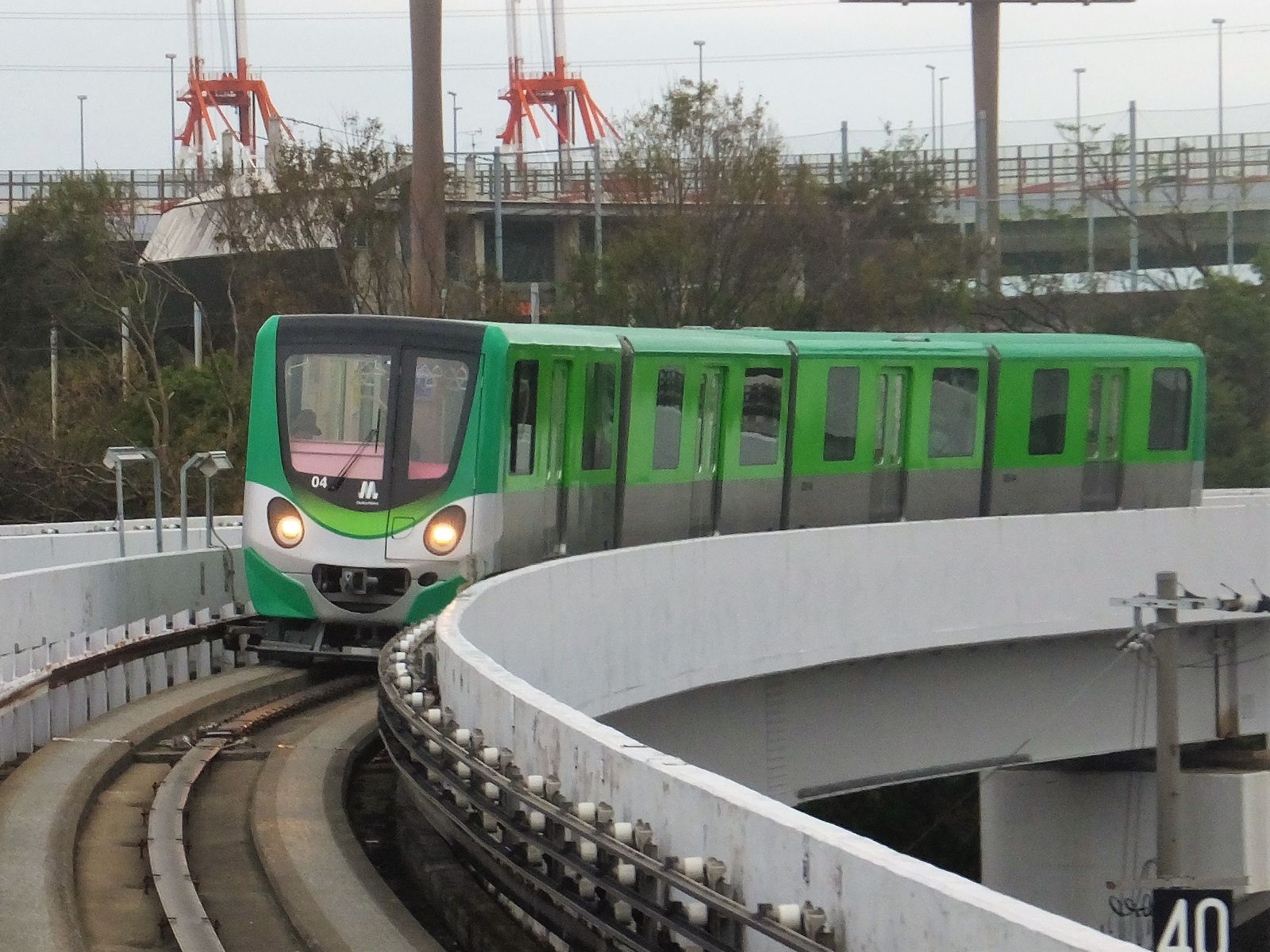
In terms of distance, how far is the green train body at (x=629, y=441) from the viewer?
16.6 m

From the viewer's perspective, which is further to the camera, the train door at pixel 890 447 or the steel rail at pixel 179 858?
the train door at pixel 890 447

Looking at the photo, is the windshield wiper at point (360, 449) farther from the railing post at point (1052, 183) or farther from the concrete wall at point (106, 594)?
the railing post at point (1052, 183)

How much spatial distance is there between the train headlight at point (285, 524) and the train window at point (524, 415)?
5.77 feet

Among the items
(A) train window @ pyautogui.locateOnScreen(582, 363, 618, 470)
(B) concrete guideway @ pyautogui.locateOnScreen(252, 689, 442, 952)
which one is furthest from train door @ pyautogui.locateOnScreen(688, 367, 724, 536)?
(B) concrete guideway @ pyautogui.locateOnScreen(252, 689, 442, 952)

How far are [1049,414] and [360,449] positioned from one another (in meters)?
10.6

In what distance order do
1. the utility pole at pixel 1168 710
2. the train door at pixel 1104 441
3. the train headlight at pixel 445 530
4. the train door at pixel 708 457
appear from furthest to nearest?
1. the train door at pixel 1104 441
2. the train door at pixel 708 457
3. the utility pole at pixel 1168 710
4. the train headlight at pixel 445 530

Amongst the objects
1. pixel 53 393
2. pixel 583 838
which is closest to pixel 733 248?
pixel 53 393

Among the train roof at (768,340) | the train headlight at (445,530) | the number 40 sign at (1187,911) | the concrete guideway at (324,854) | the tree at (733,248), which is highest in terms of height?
the tree at (733,248)

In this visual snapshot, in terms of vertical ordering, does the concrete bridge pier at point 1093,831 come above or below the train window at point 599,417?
below

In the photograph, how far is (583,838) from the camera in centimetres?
784

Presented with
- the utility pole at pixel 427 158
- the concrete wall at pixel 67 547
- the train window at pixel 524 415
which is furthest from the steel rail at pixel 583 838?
the utility pole at pixel 427 158

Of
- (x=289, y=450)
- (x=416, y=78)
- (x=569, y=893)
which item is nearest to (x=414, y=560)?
(x=289, y=450)

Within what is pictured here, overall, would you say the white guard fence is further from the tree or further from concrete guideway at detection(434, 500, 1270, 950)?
the tree

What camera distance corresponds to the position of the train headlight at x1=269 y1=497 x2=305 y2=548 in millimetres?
16797
